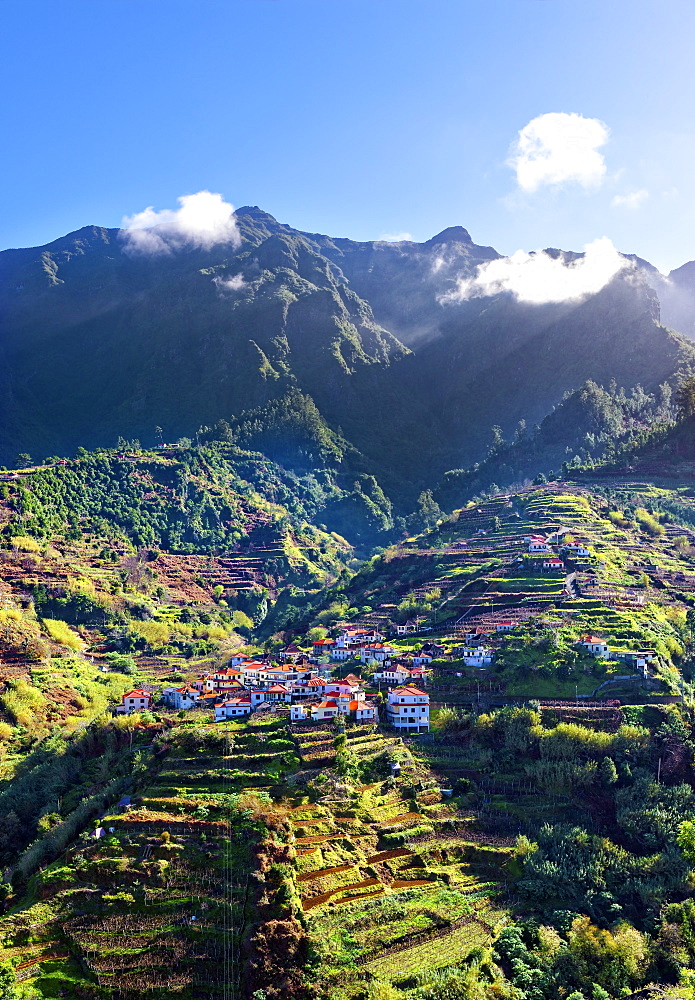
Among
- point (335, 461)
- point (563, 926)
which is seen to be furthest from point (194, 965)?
point (335, 461)

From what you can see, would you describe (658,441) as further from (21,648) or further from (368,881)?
(368,881)

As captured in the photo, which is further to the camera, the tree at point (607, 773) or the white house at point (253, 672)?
the white house at point (253, 672)

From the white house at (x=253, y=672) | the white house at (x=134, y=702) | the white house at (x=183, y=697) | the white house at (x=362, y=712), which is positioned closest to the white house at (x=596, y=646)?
the white house at (x=362, y=712)

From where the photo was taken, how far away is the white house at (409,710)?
62312mm

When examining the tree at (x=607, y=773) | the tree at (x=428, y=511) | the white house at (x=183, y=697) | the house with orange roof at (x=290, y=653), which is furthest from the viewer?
the tree at (x=428, y=511)

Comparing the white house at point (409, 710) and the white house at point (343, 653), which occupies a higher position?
the white house at point (343, 653)

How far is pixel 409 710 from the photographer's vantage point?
62.7 metres

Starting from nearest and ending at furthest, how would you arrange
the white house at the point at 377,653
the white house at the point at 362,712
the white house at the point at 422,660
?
the white house at the point at 362,712
the white house at the point at 422,660
the white house at the point at 377,653

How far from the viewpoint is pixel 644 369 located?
17350cm

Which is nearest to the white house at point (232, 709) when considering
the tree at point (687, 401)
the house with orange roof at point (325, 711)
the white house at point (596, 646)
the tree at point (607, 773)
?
the house with orange roof at point (325, 711)

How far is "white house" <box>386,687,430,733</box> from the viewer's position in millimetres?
62312

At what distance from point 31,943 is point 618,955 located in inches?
1105

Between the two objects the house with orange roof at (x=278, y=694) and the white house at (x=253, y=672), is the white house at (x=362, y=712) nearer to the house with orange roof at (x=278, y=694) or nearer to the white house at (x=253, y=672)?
the house with orange roof at (x=278, y=694)

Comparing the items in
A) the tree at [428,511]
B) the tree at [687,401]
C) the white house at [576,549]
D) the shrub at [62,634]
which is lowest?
the shrub at [62,634]
